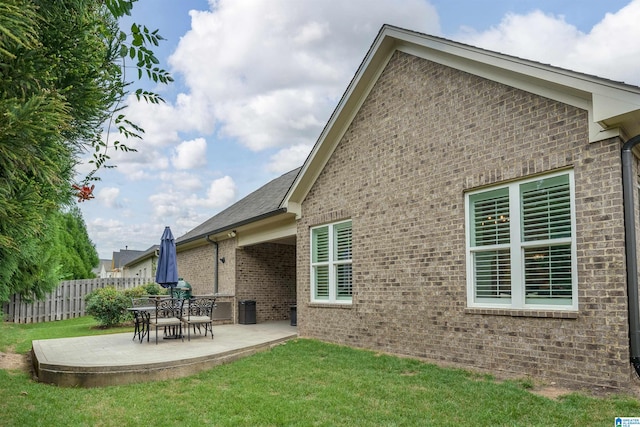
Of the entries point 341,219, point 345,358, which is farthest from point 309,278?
point 345,358

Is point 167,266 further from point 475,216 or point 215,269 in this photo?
point 475,216

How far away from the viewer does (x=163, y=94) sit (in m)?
4.20

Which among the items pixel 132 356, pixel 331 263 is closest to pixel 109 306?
pixel 132 356

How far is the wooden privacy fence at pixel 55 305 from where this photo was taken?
1866cm

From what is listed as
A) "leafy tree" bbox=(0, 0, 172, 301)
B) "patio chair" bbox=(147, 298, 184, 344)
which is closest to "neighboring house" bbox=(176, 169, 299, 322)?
"patio chair" bbox=(147, 298, 184, 344)

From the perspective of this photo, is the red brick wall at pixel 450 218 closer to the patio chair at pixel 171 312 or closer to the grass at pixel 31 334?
the patio chair at pixel 171 312

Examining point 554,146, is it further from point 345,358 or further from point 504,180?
point 345,358

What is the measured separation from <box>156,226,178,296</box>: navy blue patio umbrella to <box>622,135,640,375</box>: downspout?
10383 mm

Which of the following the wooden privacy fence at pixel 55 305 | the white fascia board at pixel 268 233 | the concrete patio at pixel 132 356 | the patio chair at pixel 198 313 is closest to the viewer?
the concrete patio at pixel 132 356

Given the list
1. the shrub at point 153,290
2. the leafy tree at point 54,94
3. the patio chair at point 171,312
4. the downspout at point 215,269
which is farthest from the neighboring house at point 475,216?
the shrub at point 153,290

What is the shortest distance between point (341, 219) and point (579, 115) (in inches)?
213

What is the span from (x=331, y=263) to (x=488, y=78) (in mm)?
5317

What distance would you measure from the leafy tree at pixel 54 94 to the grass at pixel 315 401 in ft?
10.3

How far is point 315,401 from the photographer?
251 inches
